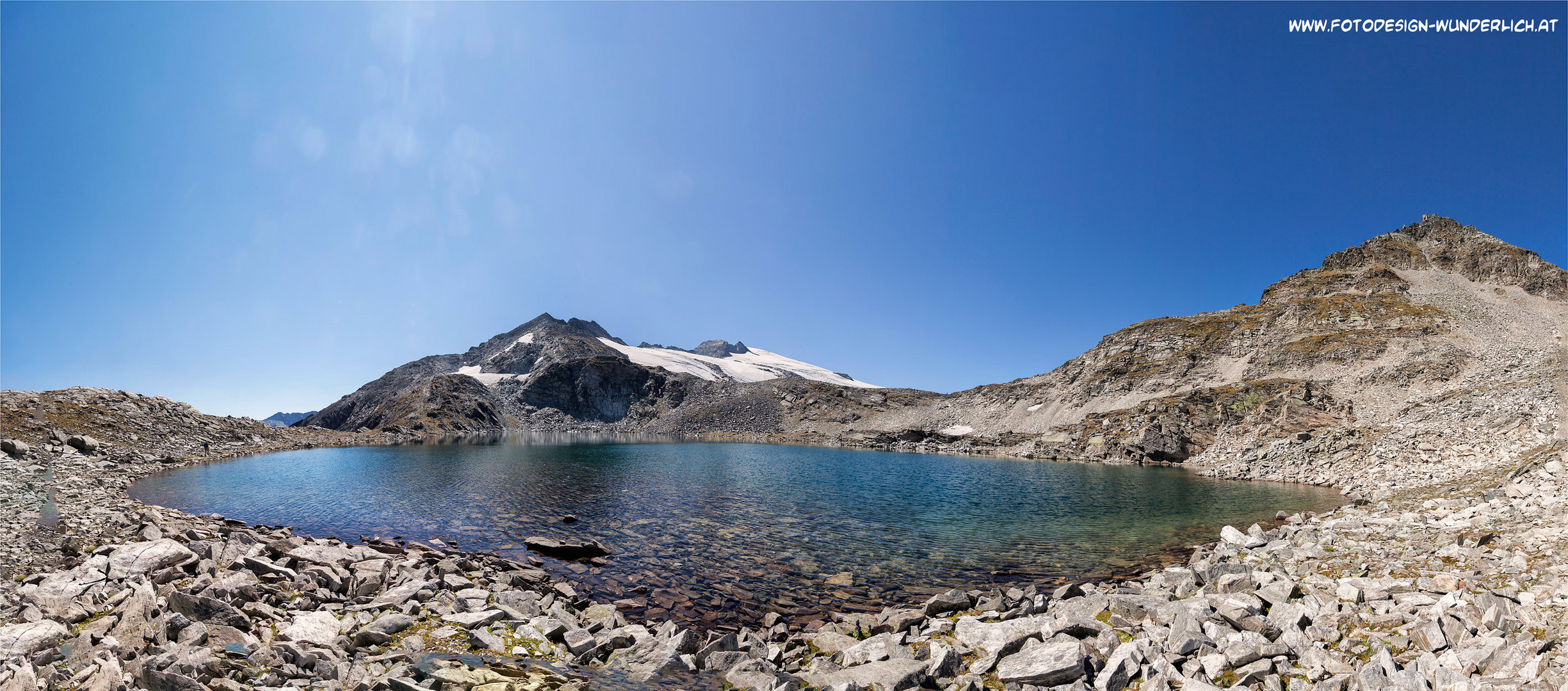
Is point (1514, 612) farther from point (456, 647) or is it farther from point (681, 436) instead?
point (681, 436)

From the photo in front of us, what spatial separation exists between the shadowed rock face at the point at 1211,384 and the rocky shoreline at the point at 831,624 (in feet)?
180

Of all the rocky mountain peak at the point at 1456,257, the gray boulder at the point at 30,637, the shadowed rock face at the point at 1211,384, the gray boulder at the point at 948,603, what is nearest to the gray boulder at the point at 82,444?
the gray boulder at the point at 30,637

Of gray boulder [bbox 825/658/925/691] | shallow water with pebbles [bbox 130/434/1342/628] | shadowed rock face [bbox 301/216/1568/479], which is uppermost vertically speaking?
Answer: shadowed rock face [bbox 301/216/1568/479]

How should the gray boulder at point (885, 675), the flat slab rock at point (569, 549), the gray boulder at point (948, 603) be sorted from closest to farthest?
the gray boulder at point (885, 675) → the gray boulder at point (948, 603) → the flat slab rock at point (569, 549)

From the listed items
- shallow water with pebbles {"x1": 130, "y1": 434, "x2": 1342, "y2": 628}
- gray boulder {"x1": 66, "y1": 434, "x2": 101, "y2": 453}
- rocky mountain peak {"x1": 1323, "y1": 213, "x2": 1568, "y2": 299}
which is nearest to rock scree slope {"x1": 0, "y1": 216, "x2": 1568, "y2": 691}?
shallow water with pebbles {"x1": 130, "y1": 434, "x2": 1342, "y2": 628}

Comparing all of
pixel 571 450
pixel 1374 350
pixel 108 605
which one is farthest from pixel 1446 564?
pixel 1374 350

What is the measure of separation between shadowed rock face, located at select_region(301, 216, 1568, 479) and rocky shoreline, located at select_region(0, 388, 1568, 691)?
180 feet

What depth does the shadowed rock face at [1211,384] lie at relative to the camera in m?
69.0

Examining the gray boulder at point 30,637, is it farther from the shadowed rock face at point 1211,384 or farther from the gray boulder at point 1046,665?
the shadowed rock face at point 1211,384

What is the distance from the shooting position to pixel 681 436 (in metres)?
143

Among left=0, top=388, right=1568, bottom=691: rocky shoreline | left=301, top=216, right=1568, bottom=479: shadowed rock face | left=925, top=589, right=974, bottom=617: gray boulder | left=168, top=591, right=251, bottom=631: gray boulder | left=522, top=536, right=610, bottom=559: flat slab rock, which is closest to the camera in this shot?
left=0, top=388, right=1568, bottom=691: rocky shoreline

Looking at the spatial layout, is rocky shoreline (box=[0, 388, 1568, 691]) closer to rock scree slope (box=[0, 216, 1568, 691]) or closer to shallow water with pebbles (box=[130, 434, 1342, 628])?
rock scree slope (box=[0, 216, 1568, 691])

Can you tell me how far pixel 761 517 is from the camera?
98.3 feet

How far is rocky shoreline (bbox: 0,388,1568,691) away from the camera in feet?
28.9
